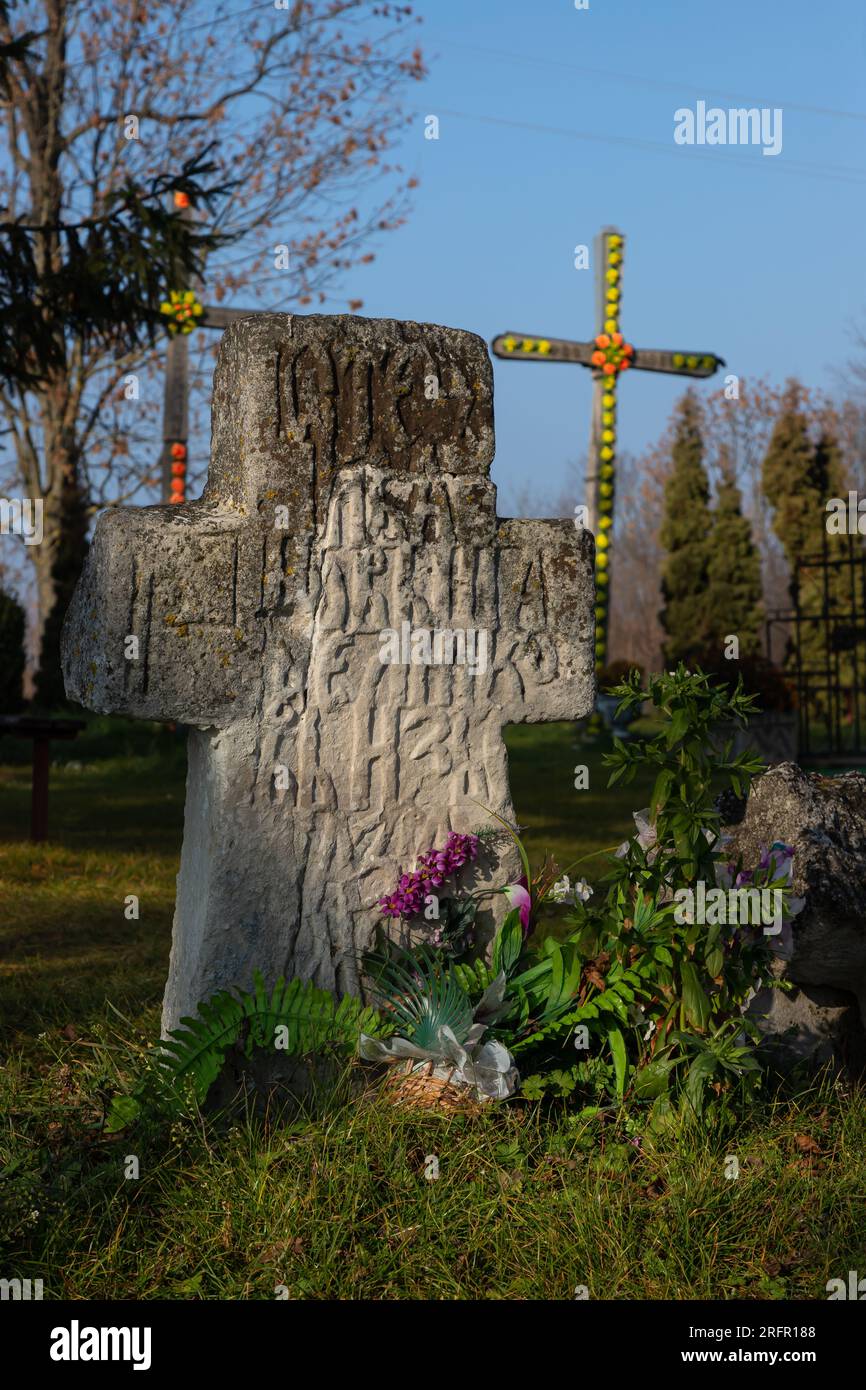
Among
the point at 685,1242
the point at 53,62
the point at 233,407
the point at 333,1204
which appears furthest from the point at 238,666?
the point at 53,62

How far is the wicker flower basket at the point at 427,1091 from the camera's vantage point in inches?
135

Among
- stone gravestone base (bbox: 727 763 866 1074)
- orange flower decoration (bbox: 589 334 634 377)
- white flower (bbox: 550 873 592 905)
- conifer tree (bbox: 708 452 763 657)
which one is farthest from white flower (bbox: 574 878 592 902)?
conifer tree (bbox: 708 452 763 657)

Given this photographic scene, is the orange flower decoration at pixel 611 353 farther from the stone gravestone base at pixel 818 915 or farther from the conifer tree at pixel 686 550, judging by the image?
the stone gravestone base at pixel 818 915

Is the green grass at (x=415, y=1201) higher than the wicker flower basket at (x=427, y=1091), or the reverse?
the wicker flower basket at (x=427, y=1091)

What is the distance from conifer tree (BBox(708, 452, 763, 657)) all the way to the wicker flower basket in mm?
15356

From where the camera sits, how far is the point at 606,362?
15.0m

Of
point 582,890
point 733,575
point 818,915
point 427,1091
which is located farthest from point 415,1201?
point 733,575

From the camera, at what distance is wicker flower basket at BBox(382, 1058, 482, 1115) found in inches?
135

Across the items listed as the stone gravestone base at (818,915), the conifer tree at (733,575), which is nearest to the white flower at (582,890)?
the stone gravestone base at (818,915)

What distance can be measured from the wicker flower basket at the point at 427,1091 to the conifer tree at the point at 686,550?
15.6m

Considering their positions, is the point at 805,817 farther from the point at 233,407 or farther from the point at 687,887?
the point at 233,407

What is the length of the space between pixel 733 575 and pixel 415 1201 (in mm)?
16755

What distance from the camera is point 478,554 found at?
4.04m

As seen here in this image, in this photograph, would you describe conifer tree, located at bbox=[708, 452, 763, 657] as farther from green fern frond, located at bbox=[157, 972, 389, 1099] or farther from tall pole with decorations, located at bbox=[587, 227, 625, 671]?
green fern frond, located at bbox=[157, 972, 389, 1099]
